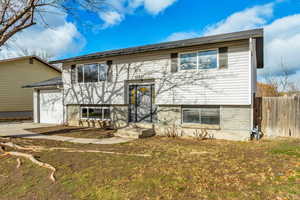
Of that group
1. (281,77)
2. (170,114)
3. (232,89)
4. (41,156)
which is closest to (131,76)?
(170,114)

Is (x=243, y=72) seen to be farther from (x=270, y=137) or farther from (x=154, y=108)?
(x=154, y=108)

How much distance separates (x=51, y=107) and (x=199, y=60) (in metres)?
11.4

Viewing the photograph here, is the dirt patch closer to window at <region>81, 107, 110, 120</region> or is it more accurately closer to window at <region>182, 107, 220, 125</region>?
window at <region>81, 107, 110, 120</region>

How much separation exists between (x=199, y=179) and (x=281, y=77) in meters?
16.7

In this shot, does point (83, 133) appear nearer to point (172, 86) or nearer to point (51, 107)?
point (172, 86)

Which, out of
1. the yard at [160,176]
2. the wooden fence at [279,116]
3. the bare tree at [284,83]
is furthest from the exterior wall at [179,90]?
the bare tree at [284,83]

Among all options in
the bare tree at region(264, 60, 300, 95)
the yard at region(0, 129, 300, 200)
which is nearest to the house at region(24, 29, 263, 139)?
the yard at region(0, 129, 300, 200)

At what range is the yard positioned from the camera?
10.8 feet

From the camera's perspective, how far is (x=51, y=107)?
549 inches

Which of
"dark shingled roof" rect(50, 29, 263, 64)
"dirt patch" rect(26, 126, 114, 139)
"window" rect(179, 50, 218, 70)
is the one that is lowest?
"dirt patch" rect(26, 126, 114, 139)

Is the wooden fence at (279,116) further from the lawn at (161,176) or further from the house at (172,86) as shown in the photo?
the lawn at (161,176)

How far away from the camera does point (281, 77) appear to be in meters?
16.2

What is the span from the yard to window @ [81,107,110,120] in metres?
5.54

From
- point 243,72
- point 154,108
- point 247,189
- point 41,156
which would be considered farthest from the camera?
point 154,108
